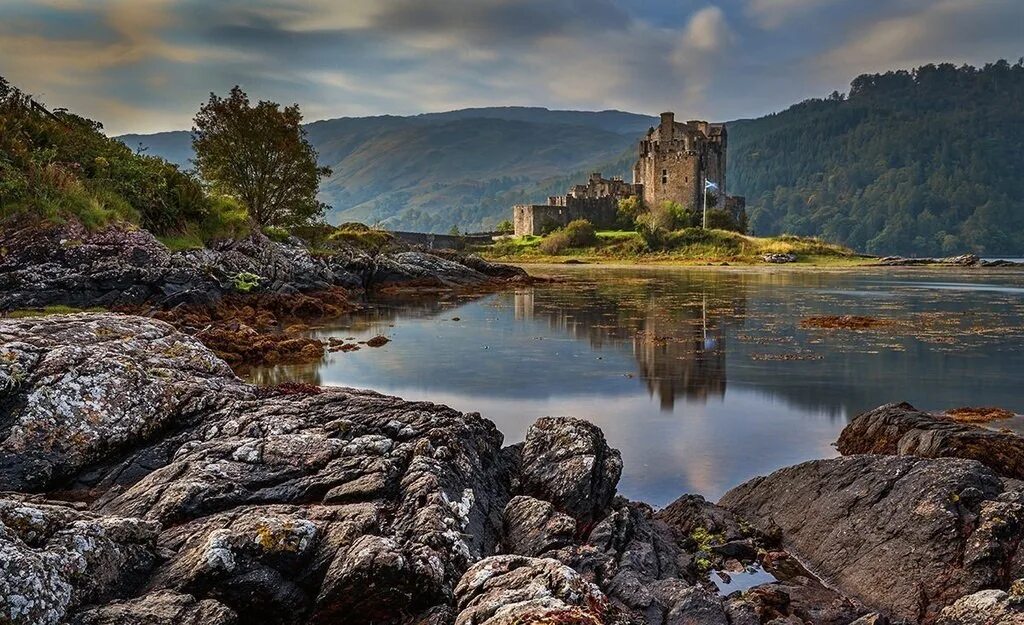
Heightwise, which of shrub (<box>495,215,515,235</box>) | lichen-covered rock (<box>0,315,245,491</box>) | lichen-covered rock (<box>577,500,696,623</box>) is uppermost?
shrub (<box>495,215,515,235</box>)

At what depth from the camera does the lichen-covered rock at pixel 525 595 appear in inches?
170

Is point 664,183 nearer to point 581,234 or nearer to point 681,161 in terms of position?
point 681,161

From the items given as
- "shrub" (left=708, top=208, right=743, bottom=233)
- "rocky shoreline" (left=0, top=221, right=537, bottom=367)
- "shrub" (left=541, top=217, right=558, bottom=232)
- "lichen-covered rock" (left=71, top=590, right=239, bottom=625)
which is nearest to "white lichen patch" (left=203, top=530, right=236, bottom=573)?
"lichen-covered rock" (left=71, top=590, right=239, bottom=625)

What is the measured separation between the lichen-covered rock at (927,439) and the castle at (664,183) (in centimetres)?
→ 7843

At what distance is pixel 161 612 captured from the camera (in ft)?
16.2

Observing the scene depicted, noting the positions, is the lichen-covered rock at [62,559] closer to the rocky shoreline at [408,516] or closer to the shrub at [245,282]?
the rocky shoreline at [408,516]

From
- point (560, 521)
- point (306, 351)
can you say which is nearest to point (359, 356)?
point (306, 351)

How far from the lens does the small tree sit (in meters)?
40.0

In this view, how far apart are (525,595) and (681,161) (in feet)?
292

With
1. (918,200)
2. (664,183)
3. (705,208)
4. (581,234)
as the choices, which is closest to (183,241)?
(581,234)

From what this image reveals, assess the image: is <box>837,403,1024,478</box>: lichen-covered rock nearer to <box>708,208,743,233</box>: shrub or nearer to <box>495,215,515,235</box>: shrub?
<box>708,208,743,233</box>: shrub

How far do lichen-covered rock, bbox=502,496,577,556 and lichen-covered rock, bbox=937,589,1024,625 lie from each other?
114 inches

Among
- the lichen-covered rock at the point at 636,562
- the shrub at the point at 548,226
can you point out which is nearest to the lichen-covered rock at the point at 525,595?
the lichen-covered rock at the point at 636,562

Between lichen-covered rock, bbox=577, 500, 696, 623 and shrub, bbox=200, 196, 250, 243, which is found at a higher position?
shrub, bbox=200, 196, 250, 243
